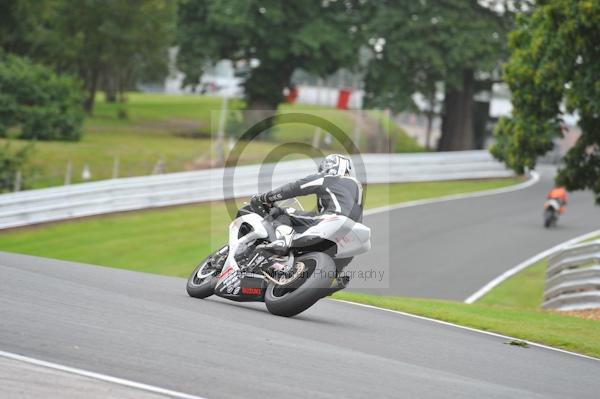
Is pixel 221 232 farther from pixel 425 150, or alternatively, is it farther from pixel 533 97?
pixel 425 150

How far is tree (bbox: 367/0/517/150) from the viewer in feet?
142

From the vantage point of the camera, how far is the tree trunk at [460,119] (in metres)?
47.5

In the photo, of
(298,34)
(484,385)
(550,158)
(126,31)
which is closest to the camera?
(484,385)

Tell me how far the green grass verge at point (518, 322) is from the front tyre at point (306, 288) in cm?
265

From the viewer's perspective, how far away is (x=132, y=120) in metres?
58.3

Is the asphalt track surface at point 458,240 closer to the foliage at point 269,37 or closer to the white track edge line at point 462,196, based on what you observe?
the white track edge line at point 462,196

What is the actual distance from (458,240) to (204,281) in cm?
A: 1570

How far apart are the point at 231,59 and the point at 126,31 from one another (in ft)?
30.9

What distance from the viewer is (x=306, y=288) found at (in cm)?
1034

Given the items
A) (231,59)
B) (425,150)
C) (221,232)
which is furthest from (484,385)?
(425,150)

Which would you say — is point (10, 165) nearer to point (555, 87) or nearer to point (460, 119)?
point (555, 87)

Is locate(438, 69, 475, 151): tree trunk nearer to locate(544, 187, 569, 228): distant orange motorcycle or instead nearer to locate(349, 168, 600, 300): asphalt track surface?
locate(349, 168, 600, 300): asphalt track surface

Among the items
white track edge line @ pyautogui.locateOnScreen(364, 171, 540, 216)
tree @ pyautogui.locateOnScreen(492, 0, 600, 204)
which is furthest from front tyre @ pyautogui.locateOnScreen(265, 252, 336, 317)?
white track edge line @ pyautogui.locateOnScreen(364, 171, 540, 216)

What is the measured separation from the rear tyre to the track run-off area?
0.18 metres
